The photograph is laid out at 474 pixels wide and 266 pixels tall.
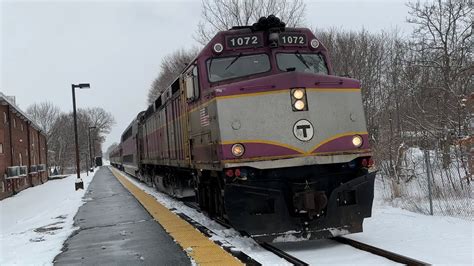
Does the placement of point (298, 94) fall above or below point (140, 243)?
above

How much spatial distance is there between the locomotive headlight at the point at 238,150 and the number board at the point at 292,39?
91.0 inches

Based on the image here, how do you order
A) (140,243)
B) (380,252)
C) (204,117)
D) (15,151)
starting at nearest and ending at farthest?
(380,252) < (204,117) < (140,243) < (15,151)

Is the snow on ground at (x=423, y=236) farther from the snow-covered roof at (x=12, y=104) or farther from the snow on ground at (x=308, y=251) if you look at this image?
the snow-covered roof at (x=12, y=104)

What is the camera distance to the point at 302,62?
829 cm

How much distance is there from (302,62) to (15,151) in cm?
2870

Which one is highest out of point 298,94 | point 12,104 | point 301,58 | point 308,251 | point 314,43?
point 12,104

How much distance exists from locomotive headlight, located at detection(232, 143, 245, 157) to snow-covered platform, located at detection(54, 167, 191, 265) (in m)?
1.66

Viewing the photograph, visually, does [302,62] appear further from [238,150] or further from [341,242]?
[341,242]

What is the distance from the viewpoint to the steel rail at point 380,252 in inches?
217

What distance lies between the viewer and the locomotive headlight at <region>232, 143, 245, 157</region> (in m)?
6.85

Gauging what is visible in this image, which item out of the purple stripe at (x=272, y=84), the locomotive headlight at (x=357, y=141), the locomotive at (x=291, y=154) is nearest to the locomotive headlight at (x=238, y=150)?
the locomotive at (x=291, y=154)

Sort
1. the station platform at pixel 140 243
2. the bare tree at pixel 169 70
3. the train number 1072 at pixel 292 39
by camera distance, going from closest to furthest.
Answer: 1. the station platform at pixel 140 243
2. the train number 1072 at pixel 292 39
3. the bare tree at pixel 169 70

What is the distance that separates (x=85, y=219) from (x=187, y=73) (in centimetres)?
559

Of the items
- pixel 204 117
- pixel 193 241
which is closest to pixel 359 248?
pixel 193 241
